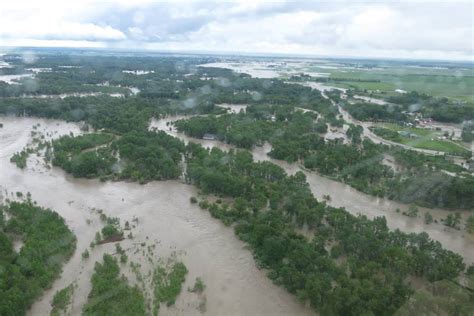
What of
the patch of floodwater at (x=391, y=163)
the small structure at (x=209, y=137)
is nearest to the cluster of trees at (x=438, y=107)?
the patch of floodwater at (x=391, y=163)

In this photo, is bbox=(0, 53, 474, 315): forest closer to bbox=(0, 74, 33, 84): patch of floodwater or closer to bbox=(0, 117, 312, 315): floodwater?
bbox=(0, 117, 312, 315): floodwater

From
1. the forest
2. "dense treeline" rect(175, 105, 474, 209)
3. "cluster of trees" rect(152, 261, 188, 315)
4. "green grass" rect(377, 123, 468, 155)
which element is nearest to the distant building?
"green grass" rect(377, 123, 468, 155)

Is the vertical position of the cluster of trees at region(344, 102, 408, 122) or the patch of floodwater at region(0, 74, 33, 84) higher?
the patch of floodwater at region(0, 74, 33, 84)

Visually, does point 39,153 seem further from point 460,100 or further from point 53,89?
point 460,100

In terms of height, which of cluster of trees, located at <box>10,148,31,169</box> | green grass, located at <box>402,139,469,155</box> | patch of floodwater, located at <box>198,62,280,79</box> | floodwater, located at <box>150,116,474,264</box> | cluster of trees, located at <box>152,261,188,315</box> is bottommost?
cluster of trees, located at <box>152,261,188,315</box>

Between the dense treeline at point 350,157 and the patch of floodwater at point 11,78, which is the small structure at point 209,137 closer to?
the dense treeline at point 350,157

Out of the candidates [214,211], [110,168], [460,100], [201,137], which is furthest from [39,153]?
[460,100]

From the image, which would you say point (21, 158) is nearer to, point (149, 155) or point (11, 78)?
point (149, 155)
